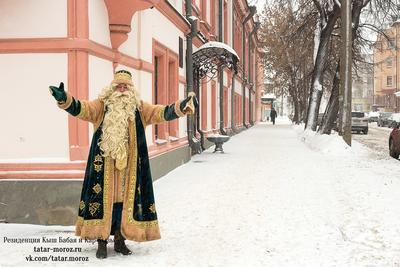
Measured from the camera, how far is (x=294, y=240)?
588 centimetres

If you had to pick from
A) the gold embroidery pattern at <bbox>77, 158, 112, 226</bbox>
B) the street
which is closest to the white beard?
the gold embroidery pattern at <bbox>77, 158, 112, 226</bbox>

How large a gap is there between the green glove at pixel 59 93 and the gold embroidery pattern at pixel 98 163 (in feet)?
2.16

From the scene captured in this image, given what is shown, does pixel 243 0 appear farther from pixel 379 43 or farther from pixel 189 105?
pixel 189 105

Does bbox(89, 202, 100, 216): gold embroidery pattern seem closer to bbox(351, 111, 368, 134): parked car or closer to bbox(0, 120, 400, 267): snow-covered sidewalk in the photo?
bbox(0, 120, 400, 267): snow-covered sidewalk

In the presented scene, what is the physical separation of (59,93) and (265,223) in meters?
3.15

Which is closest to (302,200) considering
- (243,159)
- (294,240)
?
(294,240)

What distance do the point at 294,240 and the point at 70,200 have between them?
2.64 metres

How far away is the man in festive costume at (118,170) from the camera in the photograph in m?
5.04

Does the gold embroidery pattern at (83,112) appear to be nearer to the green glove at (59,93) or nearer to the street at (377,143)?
the green glove at (59,93)

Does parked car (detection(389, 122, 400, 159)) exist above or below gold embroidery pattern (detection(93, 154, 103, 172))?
below

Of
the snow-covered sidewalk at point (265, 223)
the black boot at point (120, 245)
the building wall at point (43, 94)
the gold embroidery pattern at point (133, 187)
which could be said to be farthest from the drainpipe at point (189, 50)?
the black boot at point (120, 245)

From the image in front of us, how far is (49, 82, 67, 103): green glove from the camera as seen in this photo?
4.62 metres

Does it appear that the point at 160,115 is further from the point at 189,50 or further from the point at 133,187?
the point at 189,50

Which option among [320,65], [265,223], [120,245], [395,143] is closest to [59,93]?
[120,245]
